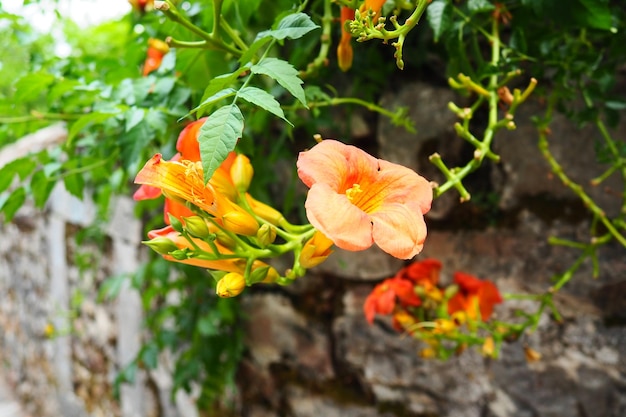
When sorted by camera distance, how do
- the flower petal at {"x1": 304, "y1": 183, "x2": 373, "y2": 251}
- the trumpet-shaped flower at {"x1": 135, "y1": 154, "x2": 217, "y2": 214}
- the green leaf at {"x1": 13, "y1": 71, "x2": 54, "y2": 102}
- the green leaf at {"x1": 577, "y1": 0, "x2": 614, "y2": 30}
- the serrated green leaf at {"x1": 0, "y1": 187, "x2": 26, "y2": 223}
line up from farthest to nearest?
the serrated green leaf at {"x1": 0, "y1": 187, "x2": 26, "y2": 223} → the green leaf at {"x1": 13, "y1": 71, "x2": 54, "y2": 102} → the green leaf at {"x1": 577, "y1": 0, "x2": 614, "y2": 30} → the trumpet-shaped flower at {"x1": 135, "y1": 154, "x2": 217, "y2": 214} → the flower petal at {"x1": 304, "y1": 183, "x2": 373, "y2": 251}

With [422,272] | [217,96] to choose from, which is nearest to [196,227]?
[217,96]

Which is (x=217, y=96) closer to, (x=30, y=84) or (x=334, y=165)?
(x=334, y=165)

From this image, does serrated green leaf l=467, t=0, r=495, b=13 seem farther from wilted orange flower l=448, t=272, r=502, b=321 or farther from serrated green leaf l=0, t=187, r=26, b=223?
serrated green leaf l=0, t=187, r=26, b=223

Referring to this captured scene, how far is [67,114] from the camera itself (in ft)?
3.11

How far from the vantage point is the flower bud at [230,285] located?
1.82 feet

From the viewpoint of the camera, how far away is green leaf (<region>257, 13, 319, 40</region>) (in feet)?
1.79

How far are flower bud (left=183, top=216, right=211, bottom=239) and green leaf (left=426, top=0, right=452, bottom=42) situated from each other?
43 centimetres

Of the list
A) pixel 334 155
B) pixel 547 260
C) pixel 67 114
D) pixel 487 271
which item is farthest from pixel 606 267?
pixel 67 114

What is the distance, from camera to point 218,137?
48cm

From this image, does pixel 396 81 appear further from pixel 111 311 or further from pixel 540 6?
pixel 111 311

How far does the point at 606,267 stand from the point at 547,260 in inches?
4.2

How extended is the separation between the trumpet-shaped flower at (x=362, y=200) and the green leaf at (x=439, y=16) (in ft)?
0.93

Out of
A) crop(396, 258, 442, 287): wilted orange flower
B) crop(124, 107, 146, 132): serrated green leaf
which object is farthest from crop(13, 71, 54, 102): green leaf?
crop(396, 258, 442, 287): wilted orange flower

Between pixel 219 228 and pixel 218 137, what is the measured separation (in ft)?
0.42
